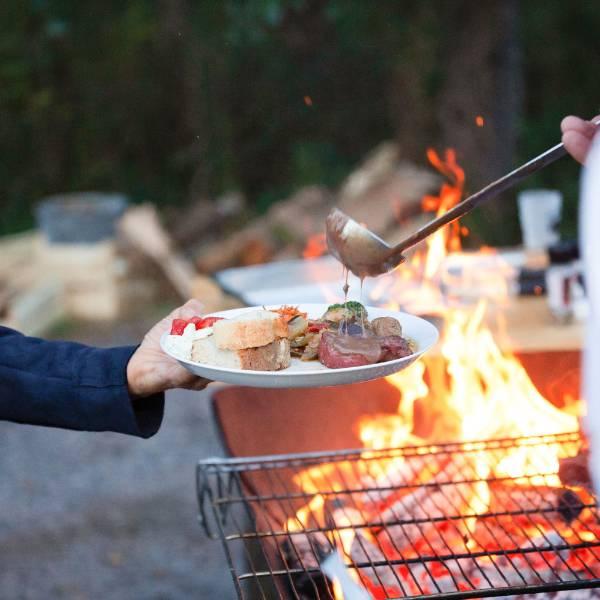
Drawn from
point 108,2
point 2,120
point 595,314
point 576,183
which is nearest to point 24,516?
point 595,314

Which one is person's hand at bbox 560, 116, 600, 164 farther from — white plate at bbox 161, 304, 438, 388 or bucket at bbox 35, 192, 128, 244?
bucket at bbox 35, 192, 128, 244

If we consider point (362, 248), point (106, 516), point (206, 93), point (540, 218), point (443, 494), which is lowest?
point (106, 516)

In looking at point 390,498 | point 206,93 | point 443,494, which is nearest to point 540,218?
point 390,498

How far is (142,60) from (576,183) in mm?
4796

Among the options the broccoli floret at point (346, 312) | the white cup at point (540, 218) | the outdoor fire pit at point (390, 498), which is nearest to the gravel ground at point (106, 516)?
the outdoor fire pit at point (390, 498)

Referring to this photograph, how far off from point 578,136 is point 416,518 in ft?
3.20

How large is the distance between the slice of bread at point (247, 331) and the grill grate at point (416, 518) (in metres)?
0.38

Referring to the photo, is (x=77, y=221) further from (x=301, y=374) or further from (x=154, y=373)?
(x=301, y=374)

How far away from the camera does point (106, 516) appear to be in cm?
420

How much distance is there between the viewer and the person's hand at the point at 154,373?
191 cm

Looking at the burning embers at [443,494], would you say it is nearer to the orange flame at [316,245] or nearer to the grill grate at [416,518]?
the grill grate at [416,518]

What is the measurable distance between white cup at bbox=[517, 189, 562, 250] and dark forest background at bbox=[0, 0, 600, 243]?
18.6 ft

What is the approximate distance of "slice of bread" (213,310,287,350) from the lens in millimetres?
1765

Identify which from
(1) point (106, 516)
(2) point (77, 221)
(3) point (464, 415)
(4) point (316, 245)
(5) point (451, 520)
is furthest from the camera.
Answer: (2) point (77, 221)
